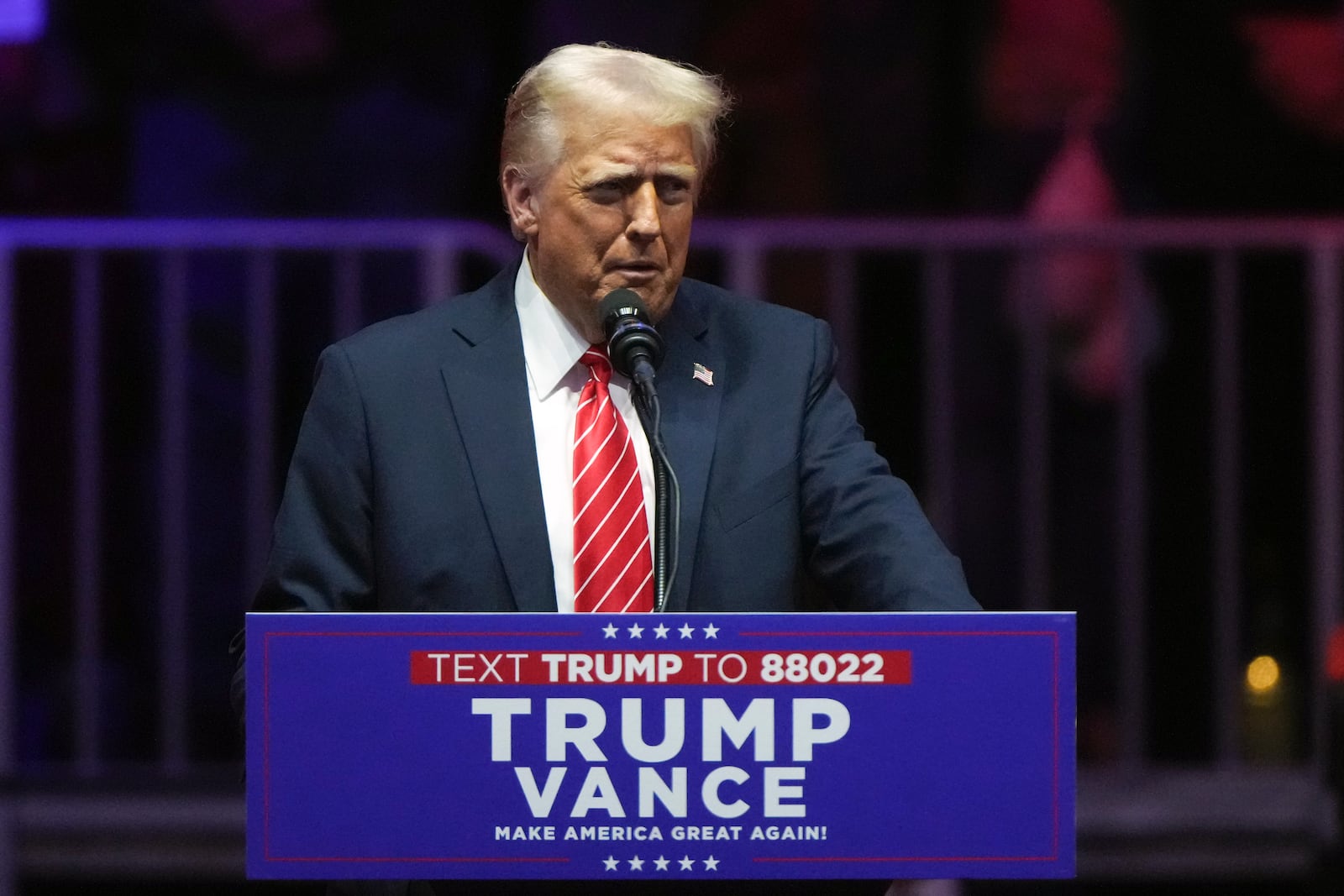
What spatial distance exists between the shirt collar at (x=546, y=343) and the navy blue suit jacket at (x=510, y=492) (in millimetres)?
24

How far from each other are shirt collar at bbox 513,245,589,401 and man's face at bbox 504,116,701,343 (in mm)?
29

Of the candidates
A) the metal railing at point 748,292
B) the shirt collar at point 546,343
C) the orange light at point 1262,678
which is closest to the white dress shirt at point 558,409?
the shirt collar at point 546,343

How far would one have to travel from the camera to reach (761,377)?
8.19 feet

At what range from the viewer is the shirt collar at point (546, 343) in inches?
96.0

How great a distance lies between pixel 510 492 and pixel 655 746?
0.46 m

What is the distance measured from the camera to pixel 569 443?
238cm

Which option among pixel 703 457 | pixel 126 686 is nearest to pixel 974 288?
pixel 126 686

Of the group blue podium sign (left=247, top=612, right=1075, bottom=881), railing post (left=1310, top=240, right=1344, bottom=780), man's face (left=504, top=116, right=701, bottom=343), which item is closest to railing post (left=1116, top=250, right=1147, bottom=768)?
railing post (left=1310, top=240, right=1344, bottom=780)

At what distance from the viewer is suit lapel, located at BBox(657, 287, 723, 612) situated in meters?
2.35

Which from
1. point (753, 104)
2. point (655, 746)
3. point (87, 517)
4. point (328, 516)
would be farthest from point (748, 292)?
point (655, 746)

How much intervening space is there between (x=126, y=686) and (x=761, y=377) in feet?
8.44

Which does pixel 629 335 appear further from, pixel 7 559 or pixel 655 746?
pixel 7 559

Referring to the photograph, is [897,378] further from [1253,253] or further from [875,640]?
[875,640]

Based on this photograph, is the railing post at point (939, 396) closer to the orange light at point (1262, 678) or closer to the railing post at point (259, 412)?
the orange light at point (1262, 678)
